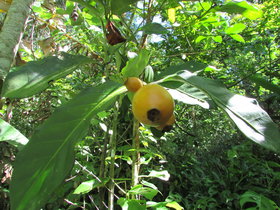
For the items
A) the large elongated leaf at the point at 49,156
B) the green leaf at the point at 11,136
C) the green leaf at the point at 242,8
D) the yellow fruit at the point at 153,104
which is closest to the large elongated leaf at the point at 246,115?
the yellow fruit at the point at 153,104

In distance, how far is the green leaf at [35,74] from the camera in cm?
67

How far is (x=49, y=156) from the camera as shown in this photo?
58cm

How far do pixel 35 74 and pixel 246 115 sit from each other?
64 cm

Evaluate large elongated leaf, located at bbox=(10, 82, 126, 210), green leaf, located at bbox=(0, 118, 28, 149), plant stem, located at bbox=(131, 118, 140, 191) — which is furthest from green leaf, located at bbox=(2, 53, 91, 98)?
plant stem, located at bbox=(131, 118, 140, 191)

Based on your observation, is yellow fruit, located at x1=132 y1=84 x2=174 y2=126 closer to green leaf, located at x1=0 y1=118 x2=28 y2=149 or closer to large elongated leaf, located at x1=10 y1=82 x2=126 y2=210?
large elongated leaf, located at x1=10 y1=82 x2=126 y2=210

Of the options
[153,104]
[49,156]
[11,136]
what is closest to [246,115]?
[153,104]

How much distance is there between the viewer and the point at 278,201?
3.40m

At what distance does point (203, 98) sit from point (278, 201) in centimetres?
338

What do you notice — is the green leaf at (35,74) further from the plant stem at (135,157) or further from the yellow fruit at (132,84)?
the plant stem at (135,157)

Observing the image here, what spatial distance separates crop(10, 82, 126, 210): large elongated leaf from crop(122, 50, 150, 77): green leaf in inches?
7.5

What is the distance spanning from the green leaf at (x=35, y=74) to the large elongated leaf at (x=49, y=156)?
0.15 m

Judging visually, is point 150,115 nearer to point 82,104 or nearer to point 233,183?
point 82,104

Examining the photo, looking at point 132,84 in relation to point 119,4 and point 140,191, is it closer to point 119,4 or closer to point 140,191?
point 119,4

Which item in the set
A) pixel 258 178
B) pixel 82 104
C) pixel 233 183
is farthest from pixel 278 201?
pixel 82 104
